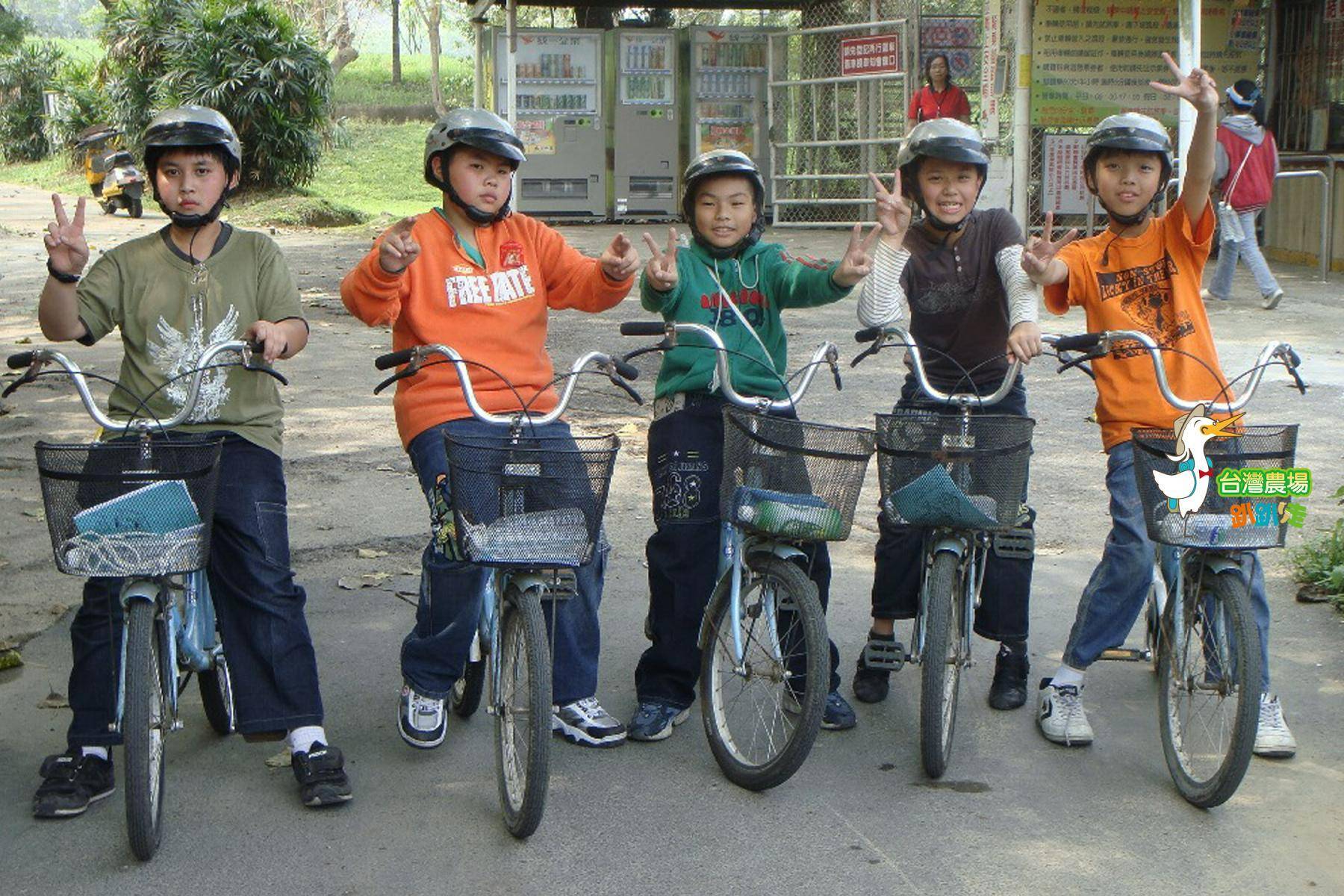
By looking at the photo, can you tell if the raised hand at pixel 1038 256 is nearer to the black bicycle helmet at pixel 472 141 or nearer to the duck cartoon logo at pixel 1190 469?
the duck cartoon logo at pixel 1190 469

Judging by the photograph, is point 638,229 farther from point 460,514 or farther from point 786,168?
point 460,514

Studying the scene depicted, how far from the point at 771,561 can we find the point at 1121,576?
1072 millimetres

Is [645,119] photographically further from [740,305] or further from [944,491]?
[944,491]

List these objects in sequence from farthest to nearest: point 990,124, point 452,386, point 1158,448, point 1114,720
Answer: point 990,124 < point 1114,720 < point 452,386 < point 1158,448

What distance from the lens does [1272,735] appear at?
447cm

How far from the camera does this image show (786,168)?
19.7 meters

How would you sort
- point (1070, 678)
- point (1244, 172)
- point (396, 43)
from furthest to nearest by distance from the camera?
point (396, 43)
point (1244, 172)
point (1070, 678)

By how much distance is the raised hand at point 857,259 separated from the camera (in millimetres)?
4371

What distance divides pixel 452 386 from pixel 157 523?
96 centimetres

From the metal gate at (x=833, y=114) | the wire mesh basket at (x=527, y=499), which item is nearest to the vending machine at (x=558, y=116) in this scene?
the metal gate at (x=833, y=114)

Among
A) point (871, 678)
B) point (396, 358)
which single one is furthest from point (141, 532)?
point (871, 678)

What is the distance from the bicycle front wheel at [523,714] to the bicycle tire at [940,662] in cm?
104

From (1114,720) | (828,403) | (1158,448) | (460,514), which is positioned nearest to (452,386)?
(460,514)

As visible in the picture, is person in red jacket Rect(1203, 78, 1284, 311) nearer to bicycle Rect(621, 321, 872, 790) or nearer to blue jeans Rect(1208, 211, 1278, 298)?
blue jeans Rect(1208, 211, 1278, 298)
